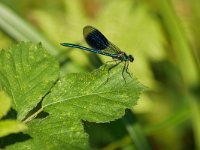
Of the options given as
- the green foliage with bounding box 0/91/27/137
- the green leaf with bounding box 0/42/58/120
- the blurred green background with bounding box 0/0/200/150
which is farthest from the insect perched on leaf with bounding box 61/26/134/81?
the green foliage with bounding box 0/91/27/137

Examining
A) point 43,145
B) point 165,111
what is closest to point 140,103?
point 165,111

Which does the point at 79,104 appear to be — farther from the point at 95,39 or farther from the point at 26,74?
the point at 95,39

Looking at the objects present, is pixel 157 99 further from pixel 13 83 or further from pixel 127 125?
pixel 13 83

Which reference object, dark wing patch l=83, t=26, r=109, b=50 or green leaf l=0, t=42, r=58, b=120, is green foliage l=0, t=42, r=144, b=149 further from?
dark wing patch l=83, t=26, r=109, b=50

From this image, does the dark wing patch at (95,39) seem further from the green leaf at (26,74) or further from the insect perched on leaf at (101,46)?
the green leaf at (26,74)

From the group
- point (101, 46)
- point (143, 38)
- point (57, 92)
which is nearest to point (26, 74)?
point (57, 92)

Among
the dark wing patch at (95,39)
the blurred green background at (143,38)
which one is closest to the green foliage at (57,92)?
the dark wing patch at (95,39)
